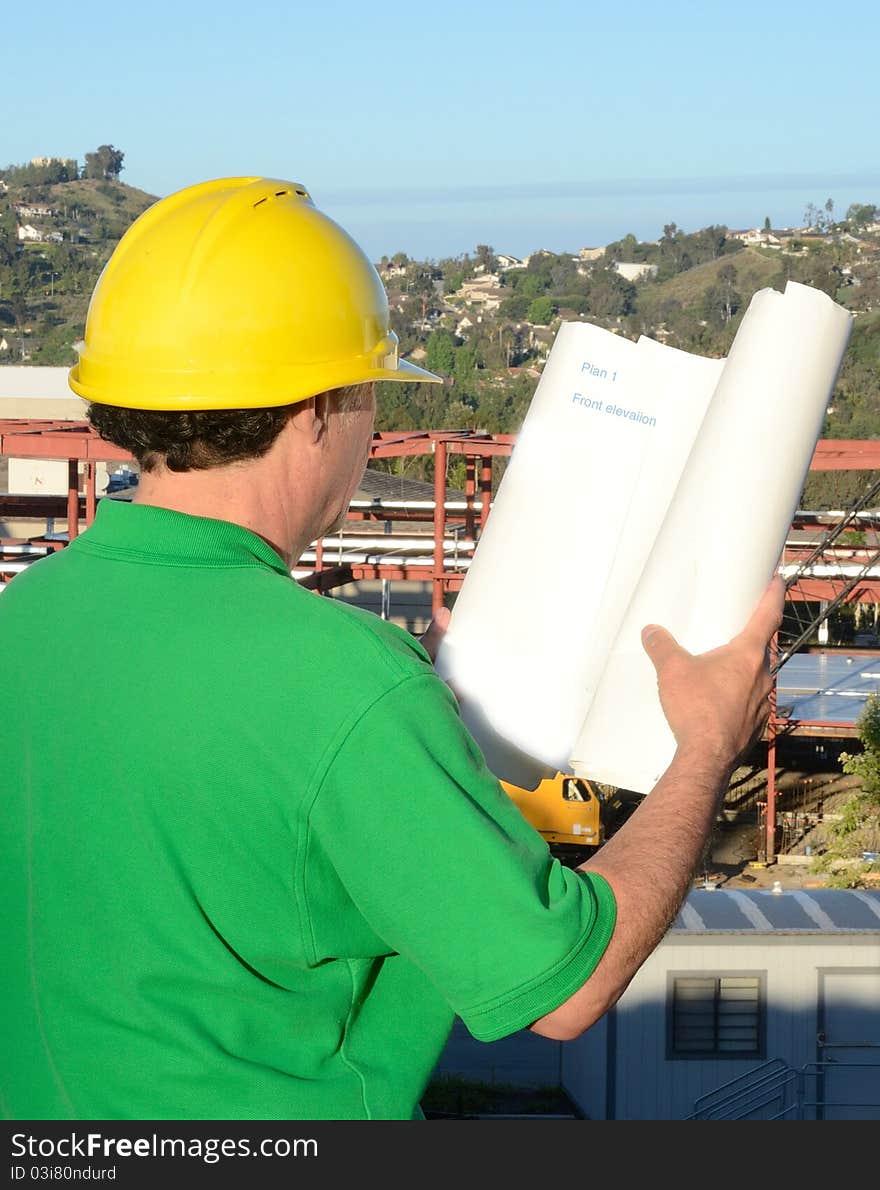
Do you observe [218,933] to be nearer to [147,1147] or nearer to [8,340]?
[147,1147]

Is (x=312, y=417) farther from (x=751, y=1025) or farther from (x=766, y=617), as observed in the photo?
(x=751, y=1025)

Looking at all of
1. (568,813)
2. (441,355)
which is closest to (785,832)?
(568,813)

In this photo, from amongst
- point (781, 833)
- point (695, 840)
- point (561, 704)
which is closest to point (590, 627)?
point (561, 704)

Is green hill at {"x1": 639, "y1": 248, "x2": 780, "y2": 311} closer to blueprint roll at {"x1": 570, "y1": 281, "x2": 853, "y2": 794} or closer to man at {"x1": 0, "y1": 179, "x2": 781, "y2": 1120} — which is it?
blueprint roll at {"x1": 570, "y1": 281, "x2": 853, "y2": 794}

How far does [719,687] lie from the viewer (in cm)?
180

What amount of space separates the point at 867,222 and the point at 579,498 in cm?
15854

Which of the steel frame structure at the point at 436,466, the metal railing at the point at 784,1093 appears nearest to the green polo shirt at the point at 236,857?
the metal railing at the point at 784,1093

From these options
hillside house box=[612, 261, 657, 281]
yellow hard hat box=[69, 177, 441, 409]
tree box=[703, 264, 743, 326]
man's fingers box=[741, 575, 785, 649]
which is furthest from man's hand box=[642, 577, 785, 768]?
hillside house box=[612, 261, 657, 281]

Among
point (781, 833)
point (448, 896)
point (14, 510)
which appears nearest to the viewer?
point (448, 896)

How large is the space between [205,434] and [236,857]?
464 mm

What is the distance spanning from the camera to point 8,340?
97312 millimetres

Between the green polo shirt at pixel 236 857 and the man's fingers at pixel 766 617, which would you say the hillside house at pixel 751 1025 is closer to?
the man's fingers at pixel 766 617

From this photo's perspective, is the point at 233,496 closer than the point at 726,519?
Yes

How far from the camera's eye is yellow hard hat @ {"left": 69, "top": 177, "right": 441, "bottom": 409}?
1.61 meters
